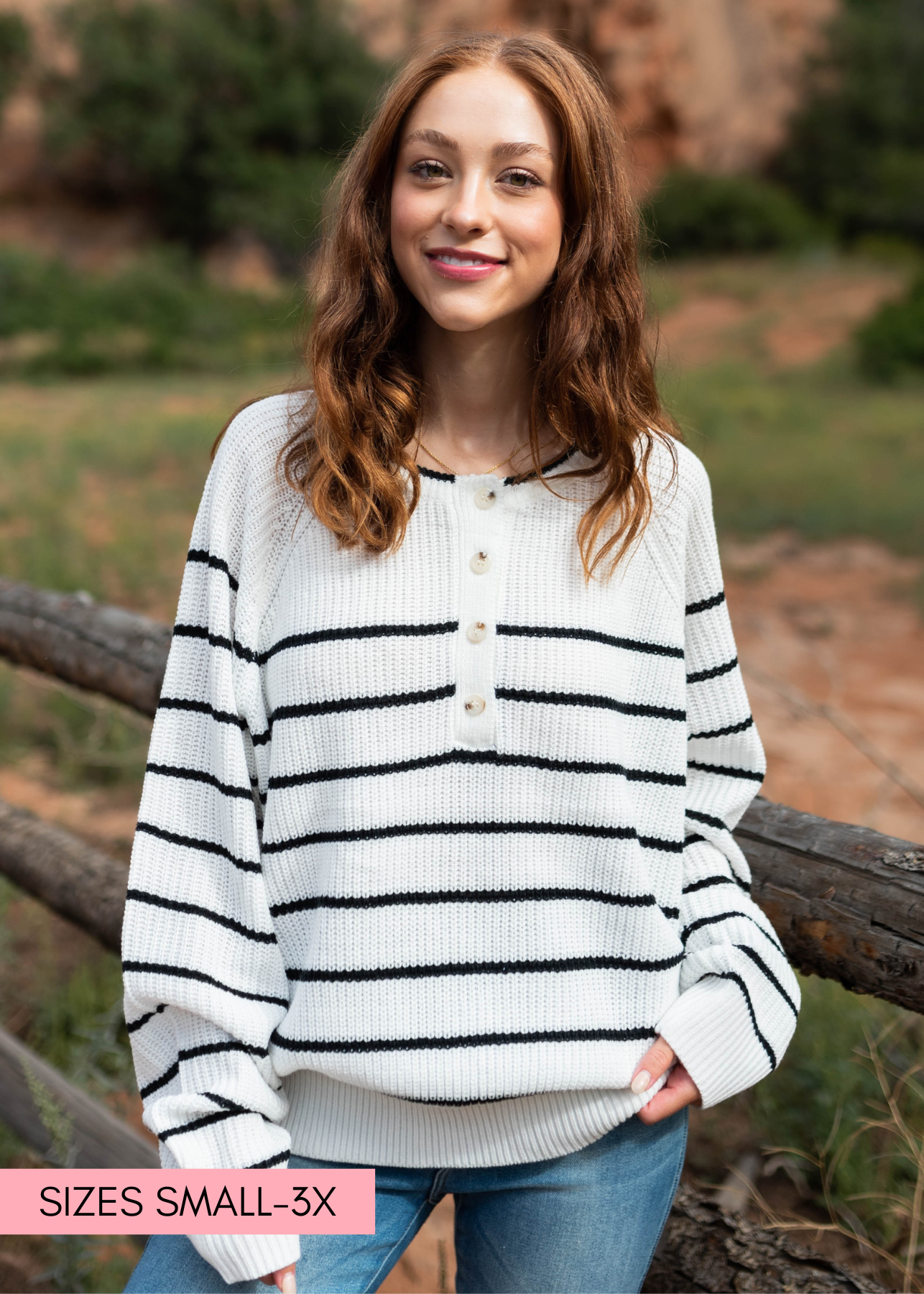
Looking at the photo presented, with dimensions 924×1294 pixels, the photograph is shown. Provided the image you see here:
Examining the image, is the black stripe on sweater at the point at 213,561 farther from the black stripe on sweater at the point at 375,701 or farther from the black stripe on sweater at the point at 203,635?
the black stripe on sweater at the point at 375,701

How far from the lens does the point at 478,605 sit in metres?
1.33

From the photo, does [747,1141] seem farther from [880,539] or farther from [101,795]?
[880,539]

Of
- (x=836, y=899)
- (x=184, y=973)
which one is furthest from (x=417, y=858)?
(x=836, y=899)

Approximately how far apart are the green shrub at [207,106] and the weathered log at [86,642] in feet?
70.2

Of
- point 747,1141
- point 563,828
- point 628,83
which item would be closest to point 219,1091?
point 563,828

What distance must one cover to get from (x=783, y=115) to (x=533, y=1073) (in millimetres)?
29376

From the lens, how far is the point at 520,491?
1386 millimetres

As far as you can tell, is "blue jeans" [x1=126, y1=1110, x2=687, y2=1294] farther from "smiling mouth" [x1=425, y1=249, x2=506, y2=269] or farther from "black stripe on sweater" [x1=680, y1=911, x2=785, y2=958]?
"smiling mouth" [x1=425, y1=249, x2=506, y2=269]

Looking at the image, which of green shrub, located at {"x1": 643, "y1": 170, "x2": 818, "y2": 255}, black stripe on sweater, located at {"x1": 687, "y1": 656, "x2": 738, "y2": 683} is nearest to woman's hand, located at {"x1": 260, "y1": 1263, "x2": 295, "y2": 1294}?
black stripe on sweater, located at {"x1": 687, "y1": 656, "x2": 738, "y2": 683}

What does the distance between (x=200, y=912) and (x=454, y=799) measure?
32cm

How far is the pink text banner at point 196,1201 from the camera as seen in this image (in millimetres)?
1198

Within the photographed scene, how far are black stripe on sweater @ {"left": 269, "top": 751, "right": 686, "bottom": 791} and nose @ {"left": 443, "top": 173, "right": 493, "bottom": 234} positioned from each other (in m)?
0.60

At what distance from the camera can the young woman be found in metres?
1.26

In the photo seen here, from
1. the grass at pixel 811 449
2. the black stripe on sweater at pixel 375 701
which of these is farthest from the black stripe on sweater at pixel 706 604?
the grass at pixel 811 449
